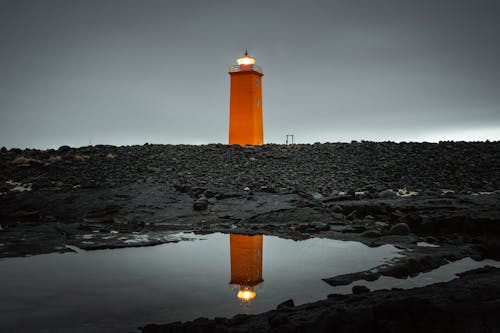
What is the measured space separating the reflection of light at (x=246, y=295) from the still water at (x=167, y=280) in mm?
19

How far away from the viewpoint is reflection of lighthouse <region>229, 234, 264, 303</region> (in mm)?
4684

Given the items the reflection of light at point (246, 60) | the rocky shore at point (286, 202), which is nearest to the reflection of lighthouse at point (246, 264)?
the rocky shore at point (286, 202)

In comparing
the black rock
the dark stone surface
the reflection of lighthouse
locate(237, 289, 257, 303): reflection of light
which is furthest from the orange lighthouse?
the dark stone surface

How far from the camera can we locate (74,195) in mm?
→ 10836

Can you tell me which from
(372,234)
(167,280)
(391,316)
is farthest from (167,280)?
(372,234)

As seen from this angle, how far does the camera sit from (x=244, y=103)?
98.4 feet

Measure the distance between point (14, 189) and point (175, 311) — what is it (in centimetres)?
1042

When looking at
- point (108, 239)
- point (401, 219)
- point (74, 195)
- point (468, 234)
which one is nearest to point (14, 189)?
point (74, 195)

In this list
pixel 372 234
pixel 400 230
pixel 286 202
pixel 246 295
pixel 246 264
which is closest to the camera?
pixel 246 295

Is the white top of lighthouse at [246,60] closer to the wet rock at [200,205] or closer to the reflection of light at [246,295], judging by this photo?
the wet rock at [200,205]

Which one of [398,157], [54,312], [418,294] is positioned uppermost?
[398,157]

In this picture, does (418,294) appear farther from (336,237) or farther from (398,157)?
(398,157)

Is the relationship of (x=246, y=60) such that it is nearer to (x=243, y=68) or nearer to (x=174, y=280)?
(x=243, y=68)

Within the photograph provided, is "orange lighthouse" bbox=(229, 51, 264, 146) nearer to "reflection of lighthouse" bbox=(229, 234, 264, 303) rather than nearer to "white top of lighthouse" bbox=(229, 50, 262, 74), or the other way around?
"white top of lighthouse" bbox=(229, 50, 262, 74)
